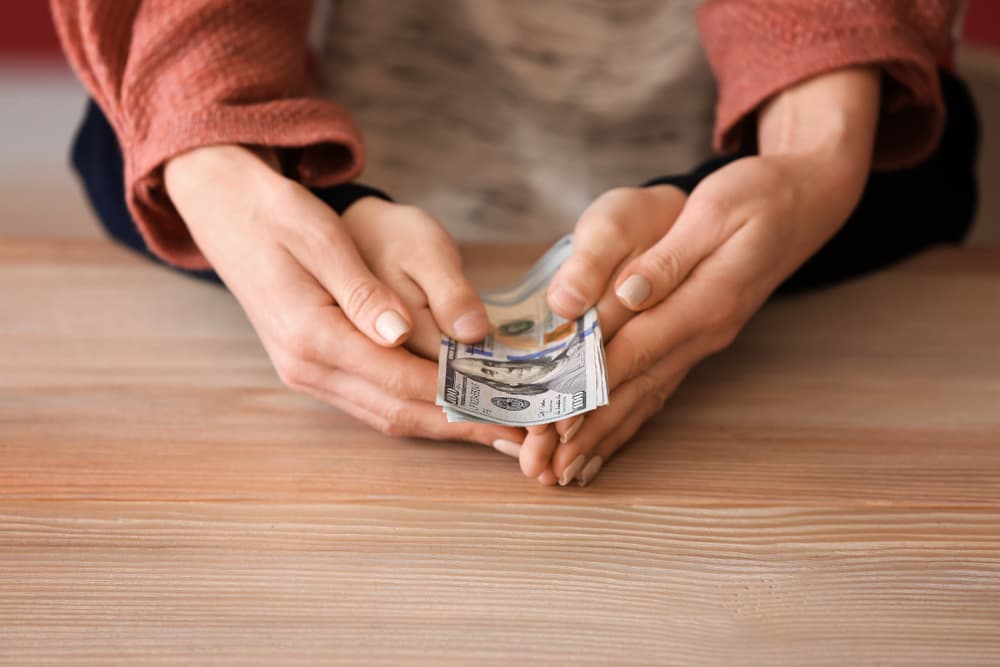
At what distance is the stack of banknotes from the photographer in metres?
0.60

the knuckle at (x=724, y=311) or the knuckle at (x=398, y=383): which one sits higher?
the knuckle at (x=724, y=311)

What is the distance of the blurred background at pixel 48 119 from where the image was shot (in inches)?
52.7

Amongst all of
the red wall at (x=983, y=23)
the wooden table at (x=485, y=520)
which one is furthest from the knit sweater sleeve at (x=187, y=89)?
the red wall at (x=983, y=23)

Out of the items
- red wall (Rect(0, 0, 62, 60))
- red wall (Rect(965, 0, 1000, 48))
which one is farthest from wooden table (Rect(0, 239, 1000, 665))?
red wall (Rect(965, 0, 1000, 48))

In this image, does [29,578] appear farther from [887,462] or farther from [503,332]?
[887,462]

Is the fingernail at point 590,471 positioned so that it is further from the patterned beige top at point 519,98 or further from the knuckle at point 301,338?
the patterned beige top at point 519,98

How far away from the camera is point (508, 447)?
2.06 ft

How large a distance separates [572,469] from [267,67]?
421 mm

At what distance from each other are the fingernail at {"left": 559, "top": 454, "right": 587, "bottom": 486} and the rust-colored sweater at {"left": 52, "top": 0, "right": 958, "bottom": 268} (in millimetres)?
321

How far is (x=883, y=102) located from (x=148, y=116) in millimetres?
654

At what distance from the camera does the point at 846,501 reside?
0.62m

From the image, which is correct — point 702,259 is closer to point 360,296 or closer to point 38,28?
point 360,296

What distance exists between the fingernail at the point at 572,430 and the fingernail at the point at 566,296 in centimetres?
Result: 9

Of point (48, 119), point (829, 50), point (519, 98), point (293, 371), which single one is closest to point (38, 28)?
point (48, 119)
